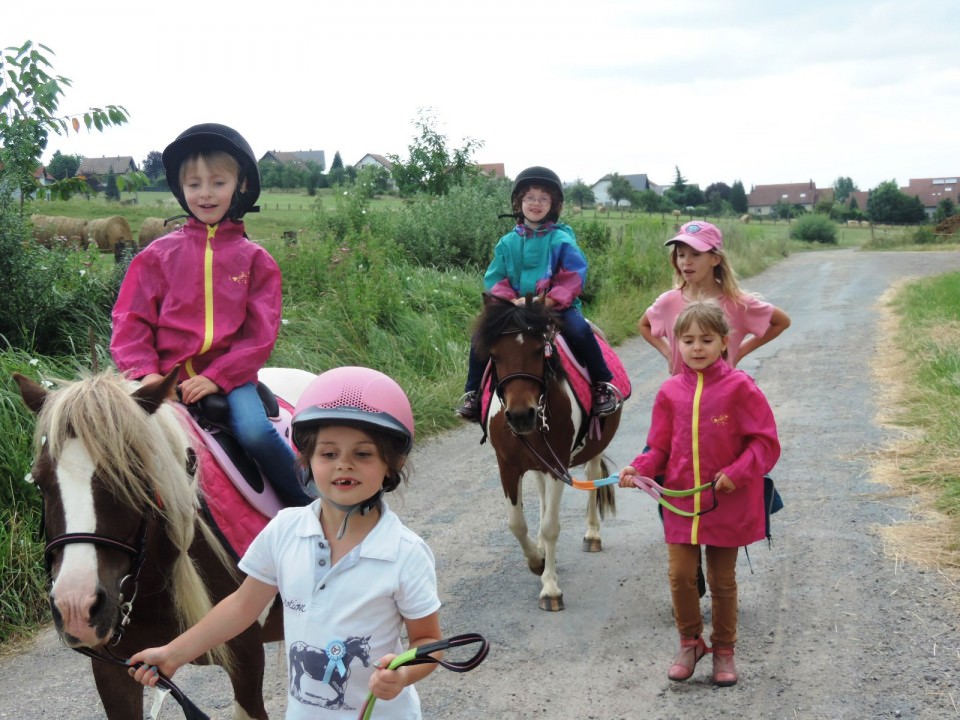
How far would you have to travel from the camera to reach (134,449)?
2453 millimetres

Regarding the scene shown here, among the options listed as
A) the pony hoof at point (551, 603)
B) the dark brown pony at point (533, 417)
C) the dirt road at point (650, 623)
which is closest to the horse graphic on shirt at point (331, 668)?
the dirt road at point (650, 623)

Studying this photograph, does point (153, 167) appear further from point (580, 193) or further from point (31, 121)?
point (580, 193)

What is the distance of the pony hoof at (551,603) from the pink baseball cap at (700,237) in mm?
2128

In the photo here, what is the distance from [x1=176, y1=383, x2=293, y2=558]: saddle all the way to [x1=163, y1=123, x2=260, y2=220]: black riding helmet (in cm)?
87

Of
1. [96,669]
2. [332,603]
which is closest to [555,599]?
[96,669]

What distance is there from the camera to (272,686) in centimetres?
412

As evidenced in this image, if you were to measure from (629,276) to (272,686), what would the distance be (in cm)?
1497

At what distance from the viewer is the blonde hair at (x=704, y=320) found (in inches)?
154

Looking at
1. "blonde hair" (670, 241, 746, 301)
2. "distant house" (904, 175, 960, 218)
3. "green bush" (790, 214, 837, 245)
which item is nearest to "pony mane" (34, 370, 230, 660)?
"blonde hair" (670, 241, 746, 301)

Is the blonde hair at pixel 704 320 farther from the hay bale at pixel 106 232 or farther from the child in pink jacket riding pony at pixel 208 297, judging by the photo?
the hay bale at pixel 106 232

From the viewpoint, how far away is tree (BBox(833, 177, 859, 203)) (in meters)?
121

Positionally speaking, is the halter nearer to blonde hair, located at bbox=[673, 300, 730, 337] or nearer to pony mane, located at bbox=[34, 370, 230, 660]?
pony mane, located at bbox=[34, 370, 230, 660]

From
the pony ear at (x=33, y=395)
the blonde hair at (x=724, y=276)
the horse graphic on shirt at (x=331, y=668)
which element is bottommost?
the horse graphic on shirt at (x=331, y=668)

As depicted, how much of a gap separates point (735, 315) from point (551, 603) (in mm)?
1950
